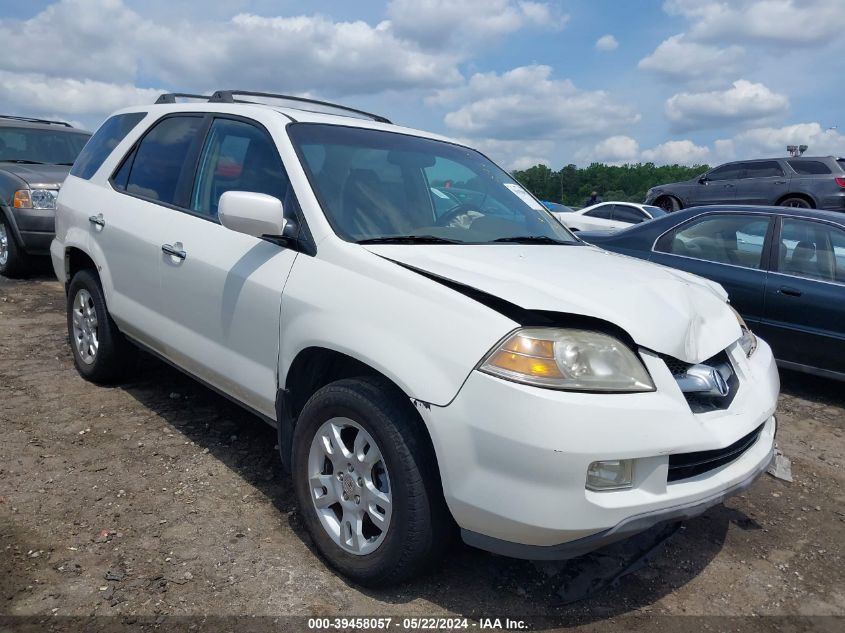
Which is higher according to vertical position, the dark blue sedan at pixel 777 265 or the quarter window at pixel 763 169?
the quarter window at pixel 763 169

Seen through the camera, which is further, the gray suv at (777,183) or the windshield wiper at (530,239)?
the gray suv at (777,183)

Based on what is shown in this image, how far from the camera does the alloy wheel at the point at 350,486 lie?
2496 millimetres

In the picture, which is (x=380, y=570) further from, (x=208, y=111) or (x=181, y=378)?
(x=181, y=378)

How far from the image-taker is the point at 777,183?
13273 mm

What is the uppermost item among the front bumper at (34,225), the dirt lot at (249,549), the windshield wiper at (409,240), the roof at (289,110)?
the roof at (289,110)

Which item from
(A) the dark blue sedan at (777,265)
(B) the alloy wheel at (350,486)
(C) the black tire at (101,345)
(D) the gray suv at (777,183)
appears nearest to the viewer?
(B) the alloy wheel at (350,486)

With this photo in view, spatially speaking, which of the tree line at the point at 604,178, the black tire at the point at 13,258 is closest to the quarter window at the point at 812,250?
the black tire at the point at 13,258

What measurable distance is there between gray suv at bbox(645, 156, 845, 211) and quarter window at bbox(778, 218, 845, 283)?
7033 millimetres

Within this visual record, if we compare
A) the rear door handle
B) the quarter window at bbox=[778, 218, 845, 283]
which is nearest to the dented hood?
the rear door handle

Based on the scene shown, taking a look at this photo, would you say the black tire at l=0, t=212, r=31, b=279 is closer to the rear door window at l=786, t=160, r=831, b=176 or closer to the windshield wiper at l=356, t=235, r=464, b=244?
the windshield wiper at l=356, t=235, r=464, b=244

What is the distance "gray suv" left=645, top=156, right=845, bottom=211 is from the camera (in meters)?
12.4

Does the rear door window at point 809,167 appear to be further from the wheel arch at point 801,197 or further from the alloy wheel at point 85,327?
the alloy wheel at point 85,327

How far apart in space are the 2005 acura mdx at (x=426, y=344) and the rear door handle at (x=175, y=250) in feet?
0.04

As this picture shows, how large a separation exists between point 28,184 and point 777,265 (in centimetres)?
758
